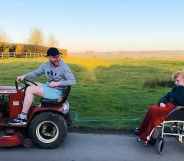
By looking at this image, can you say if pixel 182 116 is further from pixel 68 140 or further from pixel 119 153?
pixel 68 140

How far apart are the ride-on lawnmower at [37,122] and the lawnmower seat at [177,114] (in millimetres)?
1486

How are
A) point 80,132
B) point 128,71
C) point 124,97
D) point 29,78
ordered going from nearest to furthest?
point 29,78 → point 80,132 → point 124,97 → point 128,71

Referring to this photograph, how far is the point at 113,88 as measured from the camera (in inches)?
500

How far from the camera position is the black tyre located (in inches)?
256

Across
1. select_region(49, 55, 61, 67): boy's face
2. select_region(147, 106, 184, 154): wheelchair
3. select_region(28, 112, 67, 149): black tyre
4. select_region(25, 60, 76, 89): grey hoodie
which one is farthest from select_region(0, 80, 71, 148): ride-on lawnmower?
select_region(147, 106, 184, 154): wheelchair

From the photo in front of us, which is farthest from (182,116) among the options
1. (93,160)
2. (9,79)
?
(9,79)

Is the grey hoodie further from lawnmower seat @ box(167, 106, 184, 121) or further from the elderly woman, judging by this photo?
lawnmower seat @ box(167, 106, 184, 121)

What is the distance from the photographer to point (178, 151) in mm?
6449

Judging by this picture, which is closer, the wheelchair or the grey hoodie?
the wheelchair

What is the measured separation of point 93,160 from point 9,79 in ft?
27.1

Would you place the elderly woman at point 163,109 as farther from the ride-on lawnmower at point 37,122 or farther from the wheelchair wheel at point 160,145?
the ride-on lawnmower at point 37,122

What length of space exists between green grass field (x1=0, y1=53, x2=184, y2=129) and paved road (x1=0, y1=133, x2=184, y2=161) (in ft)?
3.19

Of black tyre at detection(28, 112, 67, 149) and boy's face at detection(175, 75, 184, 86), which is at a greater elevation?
boy's face at detection(175, 75, 184, 86)

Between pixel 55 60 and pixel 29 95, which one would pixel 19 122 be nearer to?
pixel 29 95
